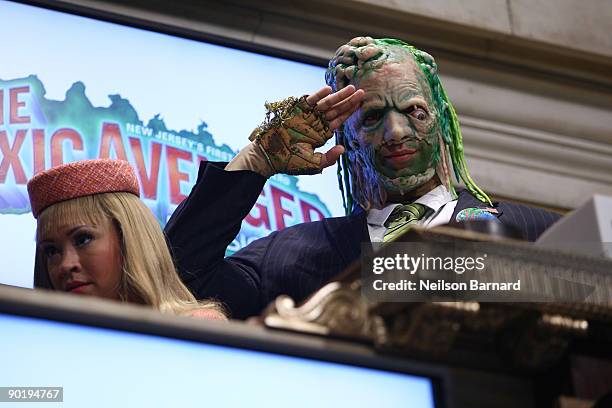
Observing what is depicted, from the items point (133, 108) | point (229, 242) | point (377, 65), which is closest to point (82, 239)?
point (229, 242)

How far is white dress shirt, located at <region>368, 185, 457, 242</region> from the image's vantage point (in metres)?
2.47

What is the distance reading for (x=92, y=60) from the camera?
3.51 metres


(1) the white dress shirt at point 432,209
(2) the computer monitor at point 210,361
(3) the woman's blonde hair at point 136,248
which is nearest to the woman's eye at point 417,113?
(1) the white dress shirt at point 432,209

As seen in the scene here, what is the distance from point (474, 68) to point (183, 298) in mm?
2444

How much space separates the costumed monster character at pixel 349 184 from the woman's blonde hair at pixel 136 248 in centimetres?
14

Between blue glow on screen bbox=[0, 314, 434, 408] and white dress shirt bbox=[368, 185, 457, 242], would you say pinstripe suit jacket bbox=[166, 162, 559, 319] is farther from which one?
blue glow on screen bbox=[0, 314, 434, 408]

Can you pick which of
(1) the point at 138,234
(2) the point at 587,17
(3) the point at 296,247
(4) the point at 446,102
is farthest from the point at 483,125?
(1) the point at 138,234

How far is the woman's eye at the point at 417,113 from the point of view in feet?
8.49

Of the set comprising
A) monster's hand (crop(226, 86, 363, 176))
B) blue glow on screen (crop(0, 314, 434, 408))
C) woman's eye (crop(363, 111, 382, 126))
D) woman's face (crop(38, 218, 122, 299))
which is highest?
woman's eye (crop(363, 111, 382, 126))

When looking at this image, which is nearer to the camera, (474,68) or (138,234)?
(138,234)

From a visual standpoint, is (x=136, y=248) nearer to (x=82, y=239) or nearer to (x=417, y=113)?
(x=82, y=239)

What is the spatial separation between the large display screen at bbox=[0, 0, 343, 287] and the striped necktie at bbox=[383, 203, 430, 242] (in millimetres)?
942

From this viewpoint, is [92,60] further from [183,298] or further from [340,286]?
[340,286]

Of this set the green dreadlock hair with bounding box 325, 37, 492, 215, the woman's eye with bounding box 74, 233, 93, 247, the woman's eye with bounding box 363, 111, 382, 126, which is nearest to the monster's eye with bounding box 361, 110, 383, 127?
the woman's eye with bounding box 363, 111, 382, 126
